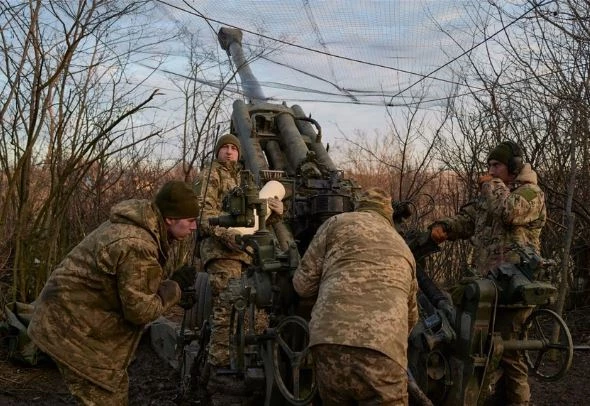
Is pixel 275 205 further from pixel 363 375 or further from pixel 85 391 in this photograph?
pixel 363 375

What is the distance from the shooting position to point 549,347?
4.23 metres

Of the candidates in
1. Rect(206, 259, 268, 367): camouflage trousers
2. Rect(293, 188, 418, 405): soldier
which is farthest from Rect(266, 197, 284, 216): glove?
Rect(293, 188, 418, 405): soldier

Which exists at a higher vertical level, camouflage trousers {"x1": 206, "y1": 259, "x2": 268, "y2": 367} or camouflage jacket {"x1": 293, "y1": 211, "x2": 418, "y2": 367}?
camouflage jacket {"x1": 293, "y1": 211, "x2": 418, "y2": 367}

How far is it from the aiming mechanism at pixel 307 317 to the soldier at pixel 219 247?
Result: 0.13 meters

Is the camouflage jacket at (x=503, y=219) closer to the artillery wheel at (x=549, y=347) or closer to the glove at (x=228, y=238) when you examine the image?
the artillery wheel at (x=549, y=347)

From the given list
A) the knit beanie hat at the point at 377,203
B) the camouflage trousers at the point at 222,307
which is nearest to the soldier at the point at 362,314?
the knit beanie hat at the point at 377,203

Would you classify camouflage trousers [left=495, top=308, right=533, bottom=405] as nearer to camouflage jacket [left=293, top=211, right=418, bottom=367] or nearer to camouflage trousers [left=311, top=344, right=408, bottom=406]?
camouflage jacket [left=293, top=211, right=418, bottom=367]

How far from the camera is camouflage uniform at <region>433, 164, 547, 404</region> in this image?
191 inches

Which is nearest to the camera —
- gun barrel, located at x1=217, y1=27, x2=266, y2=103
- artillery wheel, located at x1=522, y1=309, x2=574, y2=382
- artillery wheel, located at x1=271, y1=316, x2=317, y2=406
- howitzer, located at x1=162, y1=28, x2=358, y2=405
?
artillery wheel, located at x1=522, y1=309, x2=574, y2=382

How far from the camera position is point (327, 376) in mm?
3518

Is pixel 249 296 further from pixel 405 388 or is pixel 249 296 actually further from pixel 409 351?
pixel 405 388

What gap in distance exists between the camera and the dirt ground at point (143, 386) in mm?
5852

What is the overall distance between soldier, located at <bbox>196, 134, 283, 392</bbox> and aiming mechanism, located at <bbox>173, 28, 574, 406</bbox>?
13cm

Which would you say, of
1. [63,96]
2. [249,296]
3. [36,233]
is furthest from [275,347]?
[63,96]
